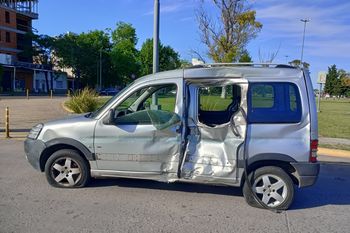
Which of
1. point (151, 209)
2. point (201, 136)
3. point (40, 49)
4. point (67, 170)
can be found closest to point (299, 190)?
point (201, 136)

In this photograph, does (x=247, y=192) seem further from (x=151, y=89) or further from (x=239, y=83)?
(x=151, y=89)

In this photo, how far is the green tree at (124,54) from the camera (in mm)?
76312

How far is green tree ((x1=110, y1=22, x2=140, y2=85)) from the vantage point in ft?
250

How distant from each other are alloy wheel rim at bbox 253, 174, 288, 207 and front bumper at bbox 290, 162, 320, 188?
258mm

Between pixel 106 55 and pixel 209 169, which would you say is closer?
pixel 209 169

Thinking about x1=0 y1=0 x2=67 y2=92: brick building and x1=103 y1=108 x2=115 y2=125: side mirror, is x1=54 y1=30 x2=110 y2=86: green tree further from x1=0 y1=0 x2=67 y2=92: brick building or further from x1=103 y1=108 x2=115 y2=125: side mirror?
x1=103 y1=108 x2=115 y2=125: side mirror

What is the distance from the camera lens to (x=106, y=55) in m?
75.9

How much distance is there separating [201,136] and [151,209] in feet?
4.33

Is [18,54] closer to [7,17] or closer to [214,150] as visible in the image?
[7,17]

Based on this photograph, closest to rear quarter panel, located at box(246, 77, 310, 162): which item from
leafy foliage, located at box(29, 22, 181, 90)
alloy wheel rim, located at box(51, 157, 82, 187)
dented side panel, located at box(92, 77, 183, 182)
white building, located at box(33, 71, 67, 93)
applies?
dented side panel, located at box(92, 77, 183, 182)

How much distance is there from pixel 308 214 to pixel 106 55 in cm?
7440

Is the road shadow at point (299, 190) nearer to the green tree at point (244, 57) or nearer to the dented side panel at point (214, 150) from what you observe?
the dented side panel at point (214, 150)

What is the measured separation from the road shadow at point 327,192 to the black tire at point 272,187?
1.10 feet

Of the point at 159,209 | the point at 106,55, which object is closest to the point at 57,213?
the point at 159,209
